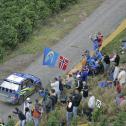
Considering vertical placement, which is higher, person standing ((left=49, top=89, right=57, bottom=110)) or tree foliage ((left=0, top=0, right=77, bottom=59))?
tree foliage ((left=0, top=0, right=77, bottom=59))

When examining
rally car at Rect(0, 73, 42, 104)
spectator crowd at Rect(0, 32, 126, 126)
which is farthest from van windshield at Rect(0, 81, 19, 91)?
spectator crowd at Rect(0, 32, 126, 126)

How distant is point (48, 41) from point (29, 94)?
8535mm

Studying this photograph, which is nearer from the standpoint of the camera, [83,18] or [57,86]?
[57,86]

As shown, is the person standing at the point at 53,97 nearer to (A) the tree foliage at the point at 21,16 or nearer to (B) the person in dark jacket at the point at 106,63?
(B) the person in dark jacket at the point at 106,63

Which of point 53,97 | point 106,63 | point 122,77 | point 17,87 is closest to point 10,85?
point 17,87

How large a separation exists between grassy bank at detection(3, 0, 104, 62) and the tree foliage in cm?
52

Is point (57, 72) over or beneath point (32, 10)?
beneath

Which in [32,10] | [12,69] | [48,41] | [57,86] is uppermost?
[32,10]

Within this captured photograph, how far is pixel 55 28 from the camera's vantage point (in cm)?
4647

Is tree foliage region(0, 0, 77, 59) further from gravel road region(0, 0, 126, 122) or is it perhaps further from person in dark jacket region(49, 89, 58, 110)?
person in dark jacket region(49, 89, 58, 110)

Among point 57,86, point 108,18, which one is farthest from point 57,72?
point 108,18

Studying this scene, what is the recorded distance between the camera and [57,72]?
1558 inches

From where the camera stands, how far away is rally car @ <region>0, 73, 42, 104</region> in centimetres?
3556

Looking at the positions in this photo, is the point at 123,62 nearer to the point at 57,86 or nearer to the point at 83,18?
the point at 57,86
